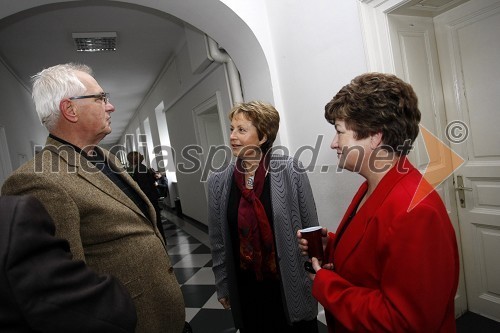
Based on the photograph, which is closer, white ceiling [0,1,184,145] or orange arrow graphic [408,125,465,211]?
orange arrow graphic [408,125,465,211]

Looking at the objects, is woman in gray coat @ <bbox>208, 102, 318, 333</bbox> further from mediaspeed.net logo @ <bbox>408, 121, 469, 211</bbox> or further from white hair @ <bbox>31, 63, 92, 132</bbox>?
mediaspeed.net logo @ <bbox>408, 121, 469, 211</bbox>

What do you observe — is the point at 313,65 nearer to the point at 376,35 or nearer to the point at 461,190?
the point at 376,35

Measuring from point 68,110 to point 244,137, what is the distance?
801mm

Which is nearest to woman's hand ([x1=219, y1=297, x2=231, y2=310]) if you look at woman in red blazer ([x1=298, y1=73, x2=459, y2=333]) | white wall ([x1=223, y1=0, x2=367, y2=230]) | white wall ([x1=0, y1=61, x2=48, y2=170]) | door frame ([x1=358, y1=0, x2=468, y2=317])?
woman in red blazer ([x1=298, y1=73, x2=459, y2=333])

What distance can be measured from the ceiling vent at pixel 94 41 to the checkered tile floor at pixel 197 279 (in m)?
3.32

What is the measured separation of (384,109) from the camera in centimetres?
88

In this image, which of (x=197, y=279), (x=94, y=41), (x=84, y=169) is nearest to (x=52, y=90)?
(x=84, y=169)

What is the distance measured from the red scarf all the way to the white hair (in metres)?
0.87

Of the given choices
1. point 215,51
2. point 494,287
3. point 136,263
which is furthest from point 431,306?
point 215,51

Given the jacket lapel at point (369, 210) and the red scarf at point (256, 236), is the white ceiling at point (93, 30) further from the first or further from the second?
the jacket lapel at point (369, 210)

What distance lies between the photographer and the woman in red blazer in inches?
28.3

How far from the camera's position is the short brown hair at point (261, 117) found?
160cm

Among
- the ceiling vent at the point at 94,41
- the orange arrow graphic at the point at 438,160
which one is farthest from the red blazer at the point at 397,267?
the ceiling vent at the point at 94,41

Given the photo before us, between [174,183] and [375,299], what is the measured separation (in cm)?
766
